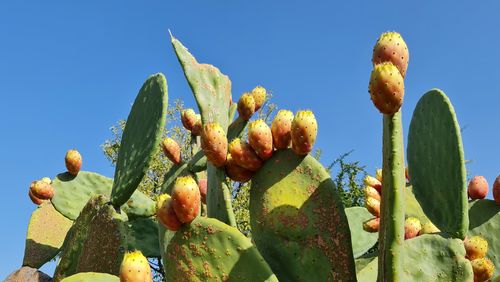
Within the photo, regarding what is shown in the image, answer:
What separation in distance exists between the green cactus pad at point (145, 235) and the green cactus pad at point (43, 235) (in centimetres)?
114

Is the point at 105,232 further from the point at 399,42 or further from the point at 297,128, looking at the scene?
the point at 399,42

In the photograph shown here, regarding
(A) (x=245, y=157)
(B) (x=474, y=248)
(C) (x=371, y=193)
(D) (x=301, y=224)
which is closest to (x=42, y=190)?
(A) (x=245, y=157)

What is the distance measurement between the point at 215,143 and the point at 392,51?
31.9 inches

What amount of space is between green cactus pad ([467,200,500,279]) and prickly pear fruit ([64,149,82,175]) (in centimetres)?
250

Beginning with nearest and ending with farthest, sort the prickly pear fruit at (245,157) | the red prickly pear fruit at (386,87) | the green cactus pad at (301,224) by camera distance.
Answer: the red prickly pear fruit at (386,87) → the green cactus pad at (301,224) → the prickly pear fruit at (245,157)

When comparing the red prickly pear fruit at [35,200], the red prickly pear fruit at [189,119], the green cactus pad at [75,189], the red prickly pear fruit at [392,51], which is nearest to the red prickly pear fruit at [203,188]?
the red prickly pear fruit at [189,119]

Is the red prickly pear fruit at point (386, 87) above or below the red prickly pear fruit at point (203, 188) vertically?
below

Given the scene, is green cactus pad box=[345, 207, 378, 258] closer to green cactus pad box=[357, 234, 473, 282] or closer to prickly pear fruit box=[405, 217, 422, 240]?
prickly pear fruit box=[405, 217, 422, 240]

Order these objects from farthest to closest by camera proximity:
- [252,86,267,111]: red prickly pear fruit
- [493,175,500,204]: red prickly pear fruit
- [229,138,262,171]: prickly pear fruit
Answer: [493,175,500,204]: red prickly pear fruit → [252,86,267,111]: red prickly pear fruit → [229,138,262,171]: prickly pear fruit

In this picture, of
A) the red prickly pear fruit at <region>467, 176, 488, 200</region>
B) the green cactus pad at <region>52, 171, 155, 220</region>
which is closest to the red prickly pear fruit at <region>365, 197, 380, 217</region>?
the red prickly pear fruit at <region>467, 176, 488, 200</region>

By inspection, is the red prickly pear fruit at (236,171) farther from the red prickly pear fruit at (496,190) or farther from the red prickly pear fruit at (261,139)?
the red prickly pear fruit at (496,190)

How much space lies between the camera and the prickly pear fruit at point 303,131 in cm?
225

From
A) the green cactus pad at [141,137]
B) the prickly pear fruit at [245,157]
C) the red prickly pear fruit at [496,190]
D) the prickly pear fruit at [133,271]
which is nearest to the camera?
the prickly pear fruit at [133,271]

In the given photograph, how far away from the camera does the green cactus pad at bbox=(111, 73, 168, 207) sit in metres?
2.90
